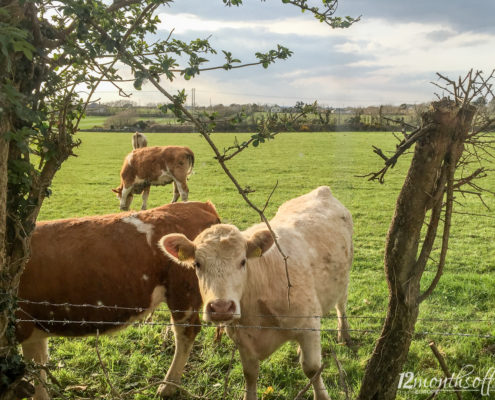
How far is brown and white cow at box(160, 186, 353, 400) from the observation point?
327 cm

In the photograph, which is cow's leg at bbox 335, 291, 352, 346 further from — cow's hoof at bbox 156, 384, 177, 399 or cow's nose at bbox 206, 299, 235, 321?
cow's nose at bbox 206, 299, 235, 321

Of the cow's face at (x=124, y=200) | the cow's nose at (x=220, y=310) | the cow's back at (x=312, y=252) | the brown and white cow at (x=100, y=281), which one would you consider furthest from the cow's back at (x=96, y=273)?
the cow's face at (x=124, y=200)

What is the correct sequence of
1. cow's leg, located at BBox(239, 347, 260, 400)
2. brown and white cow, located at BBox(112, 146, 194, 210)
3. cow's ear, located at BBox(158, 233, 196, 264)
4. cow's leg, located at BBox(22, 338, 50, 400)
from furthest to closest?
brown and white cow, located at BBox(112, 146, 194, 210), cow's leg, located at BBox(22, 338, 50, 400), cow's leg, located at BBox(239, 347, 260, 400), cow's ear, located at BBox(158, 233, 196, 264)

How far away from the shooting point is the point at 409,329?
2.98 m

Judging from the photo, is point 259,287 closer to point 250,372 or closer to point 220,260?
point 220,260

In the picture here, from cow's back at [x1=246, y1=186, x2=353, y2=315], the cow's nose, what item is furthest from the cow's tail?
the cow's nose

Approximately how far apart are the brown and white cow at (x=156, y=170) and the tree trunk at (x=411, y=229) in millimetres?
11244

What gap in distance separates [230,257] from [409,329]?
4.58 feet

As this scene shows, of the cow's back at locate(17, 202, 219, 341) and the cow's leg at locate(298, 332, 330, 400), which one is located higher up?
the cow's back at locate(17, 202, 219, 341)

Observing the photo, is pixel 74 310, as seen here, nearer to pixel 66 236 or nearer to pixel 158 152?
pixel 66 236

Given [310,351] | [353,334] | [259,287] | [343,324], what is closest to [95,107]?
[259,287]

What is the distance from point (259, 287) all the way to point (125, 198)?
411 inches

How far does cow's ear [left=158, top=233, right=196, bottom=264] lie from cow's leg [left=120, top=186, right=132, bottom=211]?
9.86 meters

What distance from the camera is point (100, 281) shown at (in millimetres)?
3836
